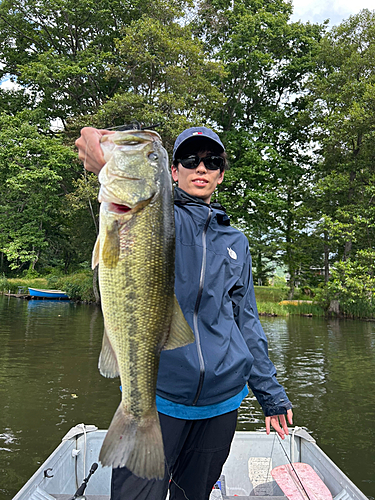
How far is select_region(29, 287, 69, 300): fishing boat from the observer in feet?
89.4

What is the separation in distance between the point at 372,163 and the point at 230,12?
44.7 feet

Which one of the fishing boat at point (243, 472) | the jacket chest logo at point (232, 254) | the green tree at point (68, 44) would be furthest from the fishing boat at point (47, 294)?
the jacket chest logo at point (232, 254)

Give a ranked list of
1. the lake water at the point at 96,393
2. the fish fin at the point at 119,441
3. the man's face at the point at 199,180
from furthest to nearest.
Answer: the lake water at the point at 96,393
the man's face at the point at 199,180
the fish fin at the point at 119,441

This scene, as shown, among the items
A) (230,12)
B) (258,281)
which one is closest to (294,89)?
(230,12)

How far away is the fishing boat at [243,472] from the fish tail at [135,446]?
1.89 metres

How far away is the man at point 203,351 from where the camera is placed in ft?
6.13

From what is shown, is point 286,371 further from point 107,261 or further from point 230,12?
point 230,12

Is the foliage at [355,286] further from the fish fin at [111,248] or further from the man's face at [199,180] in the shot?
the fish fin at [111,248]

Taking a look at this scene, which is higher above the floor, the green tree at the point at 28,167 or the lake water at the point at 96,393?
the green tree at the point at 28,167

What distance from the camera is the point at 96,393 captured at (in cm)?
789

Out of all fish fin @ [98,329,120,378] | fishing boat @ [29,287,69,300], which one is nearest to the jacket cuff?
fish fin @ [98,329,120,378]

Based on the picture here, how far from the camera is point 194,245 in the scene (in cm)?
210

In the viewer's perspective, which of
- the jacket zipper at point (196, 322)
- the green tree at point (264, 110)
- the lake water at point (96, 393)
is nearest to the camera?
the jacket zipper at point (196, 322)

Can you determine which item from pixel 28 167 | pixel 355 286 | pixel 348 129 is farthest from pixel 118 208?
pixel 348 129
